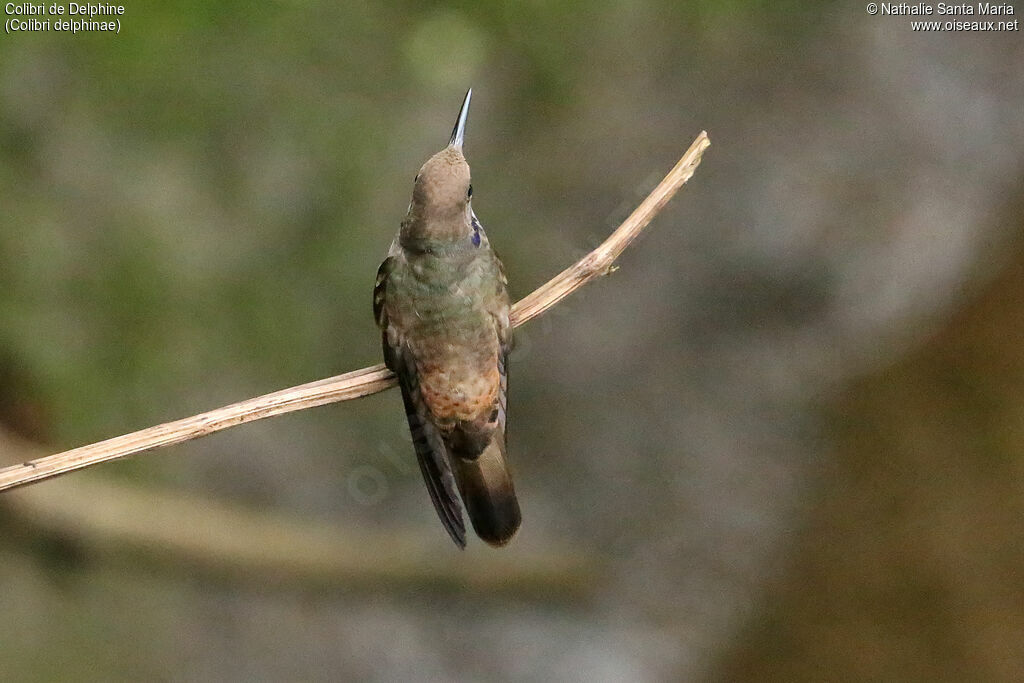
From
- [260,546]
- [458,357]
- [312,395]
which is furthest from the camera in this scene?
[260,546]

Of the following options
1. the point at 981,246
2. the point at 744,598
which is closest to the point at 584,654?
the point at 744,598

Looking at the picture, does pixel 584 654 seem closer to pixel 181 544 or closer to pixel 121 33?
pixel 181 544

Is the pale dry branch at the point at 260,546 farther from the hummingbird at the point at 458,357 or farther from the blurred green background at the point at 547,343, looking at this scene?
the hummingbird at the point at 458,357

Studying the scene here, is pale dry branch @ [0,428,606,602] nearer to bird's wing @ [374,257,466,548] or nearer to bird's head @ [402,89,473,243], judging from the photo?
bird's wing @ [374,257,466,548]

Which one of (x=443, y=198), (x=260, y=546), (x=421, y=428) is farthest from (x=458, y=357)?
(x=260, y=546)

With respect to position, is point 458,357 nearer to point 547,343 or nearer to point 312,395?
point 312,395

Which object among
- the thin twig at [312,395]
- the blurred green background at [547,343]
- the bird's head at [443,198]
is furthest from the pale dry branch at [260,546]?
the bird's head at [443,198]

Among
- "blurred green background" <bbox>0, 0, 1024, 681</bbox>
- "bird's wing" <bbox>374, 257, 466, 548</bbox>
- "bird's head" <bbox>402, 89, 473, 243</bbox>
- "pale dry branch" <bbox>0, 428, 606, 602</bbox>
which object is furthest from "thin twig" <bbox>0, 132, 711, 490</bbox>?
"pale dry branch" <bbox>0, 428, 606, 602</bbox>
